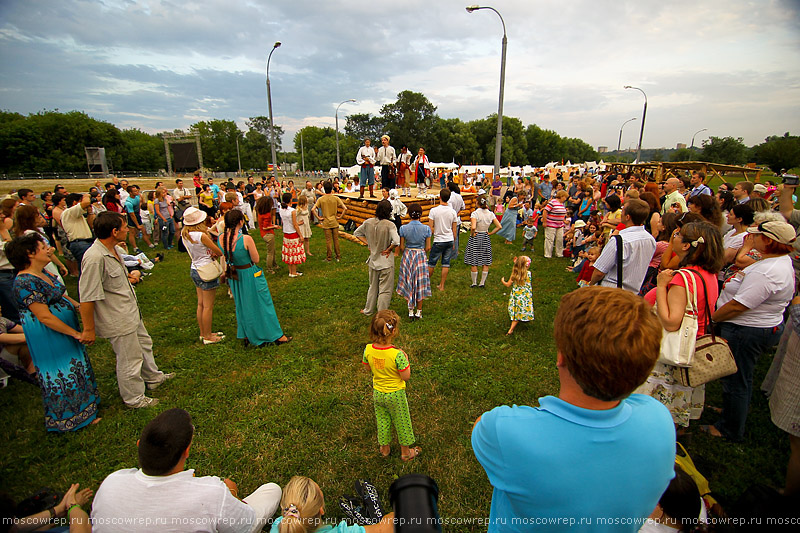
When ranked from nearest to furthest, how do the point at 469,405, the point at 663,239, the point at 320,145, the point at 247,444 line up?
1. the point at 247,444
2. the point at 469,405
3. the point at 663,239
4. the point at 320,145

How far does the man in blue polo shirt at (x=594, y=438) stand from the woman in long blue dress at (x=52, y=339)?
14.6ft

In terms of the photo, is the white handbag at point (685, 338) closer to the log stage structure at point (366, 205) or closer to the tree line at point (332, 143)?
the log stage structure at point (366, 205)

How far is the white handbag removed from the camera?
2715 millimetres

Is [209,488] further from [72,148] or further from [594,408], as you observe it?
[72,148]

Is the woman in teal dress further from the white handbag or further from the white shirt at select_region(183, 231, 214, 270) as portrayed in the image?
the white handbag

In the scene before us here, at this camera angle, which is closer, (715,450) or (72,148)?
(715,450)

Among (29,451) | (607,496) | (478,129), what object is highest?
(478,129)

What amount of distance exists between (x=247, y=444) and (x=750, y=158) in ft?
273

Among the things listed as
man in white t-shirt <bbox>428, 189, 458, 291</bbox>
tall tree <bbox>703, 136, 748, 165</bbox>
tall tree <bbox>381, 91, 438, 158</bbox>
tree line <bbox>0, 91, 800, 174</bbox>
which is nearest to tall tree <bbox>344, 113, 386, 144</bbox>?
tree line <bbox>0, 91, 800, 174</bbox>

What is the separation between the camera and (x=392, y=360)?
3.07 metres

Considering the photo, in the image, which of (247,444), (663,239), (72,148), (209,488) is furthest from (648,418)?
(72,148)

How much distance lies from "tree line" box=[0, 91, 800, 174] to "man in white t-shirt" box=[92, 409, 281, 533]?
6764 cm

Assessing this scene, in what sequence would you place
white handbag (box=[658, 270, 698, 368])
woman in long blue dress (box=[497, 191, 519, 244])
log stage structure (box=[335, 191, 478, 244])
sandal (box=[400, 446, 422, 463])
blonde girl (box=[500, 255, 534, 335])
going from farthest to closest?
log stage structure (box=[335, 191, 478, 244]) < woman in long blue dress (box=[497, 191, 519, 244]) < blonde girl (box=[500, 255, 534, 335]) < sandal (box=[400, 446, 422, 463]) < white handbag (box=[658, 270, 698, 368])

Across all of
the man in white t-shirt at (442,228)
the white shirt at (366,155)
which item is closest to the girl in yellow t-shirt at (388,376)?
the man in white t-shirt at (442,228)
